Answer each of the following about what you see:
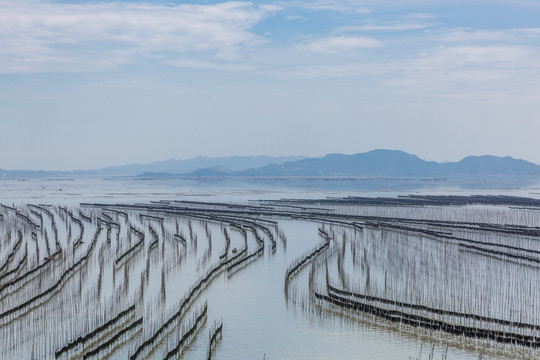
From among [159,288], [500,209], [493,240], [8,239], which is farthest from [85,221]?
[500,209]

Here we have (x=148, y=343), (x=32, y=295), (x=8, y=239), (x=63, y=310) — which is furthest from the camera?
(x=8, y=239)

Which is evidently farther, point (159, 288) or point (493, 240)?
point (493, 240)

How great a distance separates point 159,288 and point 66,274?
4.15 meters

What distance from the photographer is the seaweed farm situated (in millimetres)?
17234

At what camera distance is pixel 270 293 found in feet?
77.7

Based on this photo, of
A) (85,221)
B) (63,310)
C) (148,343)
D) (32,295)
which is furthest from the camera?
(85,221)

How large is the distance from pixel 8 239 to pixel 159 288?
16086 millimetres

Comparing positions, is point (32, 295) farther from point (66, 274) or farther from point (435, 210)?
point (435, 210)

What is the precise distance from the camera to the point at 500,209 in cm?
5975

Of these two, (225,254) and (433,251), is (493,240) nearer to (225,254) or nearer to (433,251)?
(433,251)

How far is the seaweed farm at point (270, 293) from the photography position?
17234 mm

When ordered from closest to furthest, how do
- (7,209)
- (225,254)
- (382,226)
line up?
(225,254) → (382,226) → (7,209)

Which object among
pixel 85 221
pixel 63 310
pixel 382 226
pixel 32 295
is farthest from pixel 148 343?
pixel 85 221

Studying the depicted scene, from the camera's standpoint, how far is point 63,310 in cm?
2012
